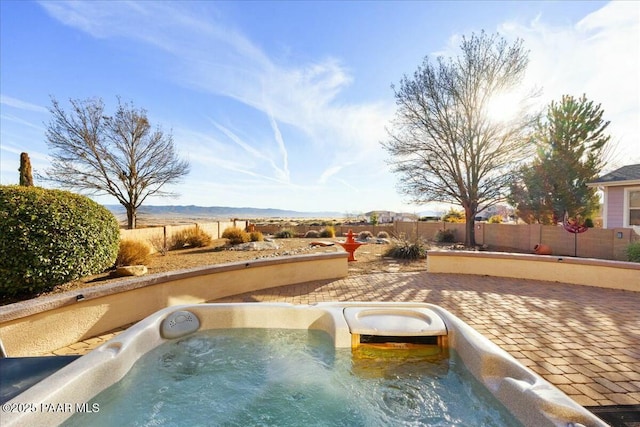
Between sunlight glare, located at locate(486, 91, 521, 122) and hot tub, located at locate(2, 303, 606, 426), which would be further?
sunlight glare, located at locate(486, 91, 521, 122)

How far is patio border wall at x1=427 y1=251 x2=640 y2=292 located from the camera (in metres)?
Answer: 5.18

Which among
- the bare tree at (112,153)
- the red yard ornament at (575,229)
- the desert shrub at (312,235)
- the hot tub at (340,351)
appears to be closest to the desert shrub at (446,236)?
the red yard ornament at (575,229)

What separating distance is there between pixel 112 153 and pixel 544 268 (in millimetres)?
16236

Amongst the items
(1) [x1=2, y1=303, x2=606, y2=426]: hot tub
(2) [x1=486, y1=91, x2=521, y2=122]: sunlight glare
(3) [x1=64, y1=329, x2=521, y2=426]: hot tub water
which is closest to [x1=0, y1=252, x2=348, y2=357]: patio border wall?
(1) [x1=2, y1=303, x2=606, y2=426]: hot tub

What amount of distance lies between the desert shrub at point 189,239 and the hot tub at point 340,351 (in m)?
8.32

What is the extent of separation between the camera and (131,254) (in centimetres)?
682

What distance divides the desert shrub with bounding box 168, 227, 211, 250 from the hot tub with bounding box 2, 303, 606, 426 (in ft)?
27.3

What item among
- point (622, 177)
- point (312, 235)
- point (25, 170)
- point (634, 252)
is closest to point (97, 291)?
point (25, 170)

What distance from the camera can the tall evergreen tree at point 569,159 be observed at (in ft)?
A: 44.8

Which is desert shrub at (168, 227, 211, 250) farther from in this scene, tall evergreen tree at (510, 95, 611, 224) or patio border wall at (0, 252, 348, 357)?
tall evergreen tree at (510, 95, 611, 224)

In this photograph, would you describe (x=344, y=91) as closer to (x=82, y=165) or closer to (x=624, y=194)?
(x=624, y=194)

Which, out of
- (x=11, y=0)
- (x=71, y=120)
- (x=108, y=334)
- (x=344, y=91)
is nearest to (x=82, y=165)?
(x=71, y=120)

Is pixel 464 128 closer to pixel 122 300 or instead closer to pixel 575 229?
pixel 575 229

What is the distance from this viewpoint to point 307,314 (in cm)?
352
